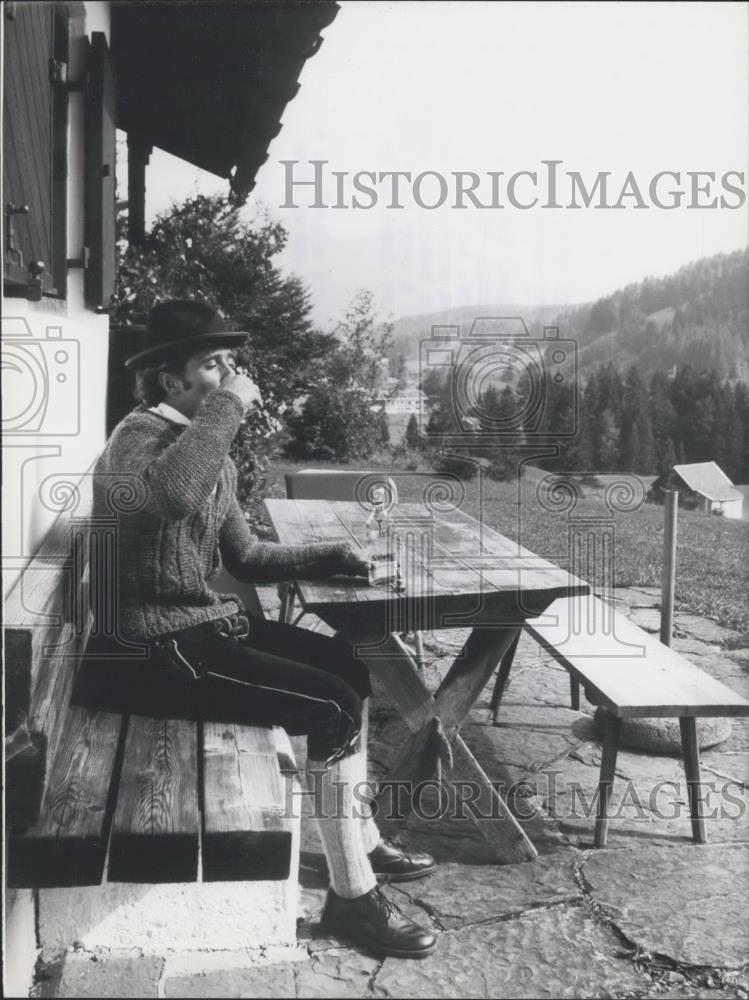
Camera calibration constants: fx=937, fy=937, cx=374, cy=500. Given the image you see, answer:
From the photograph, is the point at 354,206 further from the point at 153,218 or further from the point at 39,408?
the point at 153,218

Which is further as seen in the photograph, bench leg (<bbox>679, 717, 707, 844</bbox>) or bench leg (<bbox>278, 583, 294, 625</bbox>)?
bench leg (<bbox>278, 583, 294, 625</bbox>)

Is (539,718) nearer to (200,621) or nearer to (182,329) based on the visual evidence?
(200,621)

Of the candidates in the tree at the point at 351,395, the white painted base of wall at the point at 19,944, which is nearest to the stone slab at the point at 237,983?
the white painted base of wall at the point at 19,944

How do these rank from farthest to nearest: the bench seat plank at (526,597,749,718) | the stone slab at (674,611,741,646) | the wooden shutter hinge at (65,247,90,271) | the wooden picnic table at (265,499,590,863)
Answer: the stone slab at (674,611,741,646) < the wooden shutter hinge at (65,247,90,271) < the bench seat plank at (526,597,749,718) < the wooden picnic table at (265,499,590,863)

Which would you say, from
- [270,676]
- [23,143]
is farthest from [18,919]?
[23,143]

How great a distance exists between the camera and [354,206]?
7.74 ft

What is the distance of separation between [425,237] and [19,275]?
1.64m

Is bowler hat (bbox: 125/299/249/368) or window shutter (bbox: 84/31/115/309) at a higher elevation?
window shutter (bbox: 84/31/115/309)

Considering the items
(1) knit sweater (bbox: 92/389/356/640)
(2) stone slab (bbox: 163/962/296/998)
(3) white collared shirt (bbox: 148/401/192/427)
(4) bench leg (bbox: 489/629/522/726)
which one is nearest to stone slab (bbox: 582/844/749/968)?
(2) stone slab (bbox: 163/962/296/998)

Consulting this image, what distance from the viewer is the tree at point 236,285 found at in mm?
4402

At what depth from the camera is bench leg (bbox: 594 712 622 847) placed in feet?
9.28

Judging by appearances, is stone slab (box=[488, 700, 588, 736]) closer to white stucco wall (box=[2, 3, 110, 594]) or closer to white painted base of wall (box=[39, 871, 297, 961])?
white painted base of wall (box=[39, 871, 297, 961])

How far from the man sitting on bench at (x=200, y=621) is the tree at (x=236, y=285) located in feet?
7.12

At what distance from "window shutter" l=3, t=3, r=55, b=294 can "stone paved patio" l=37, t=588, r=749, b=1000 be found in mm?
1562
